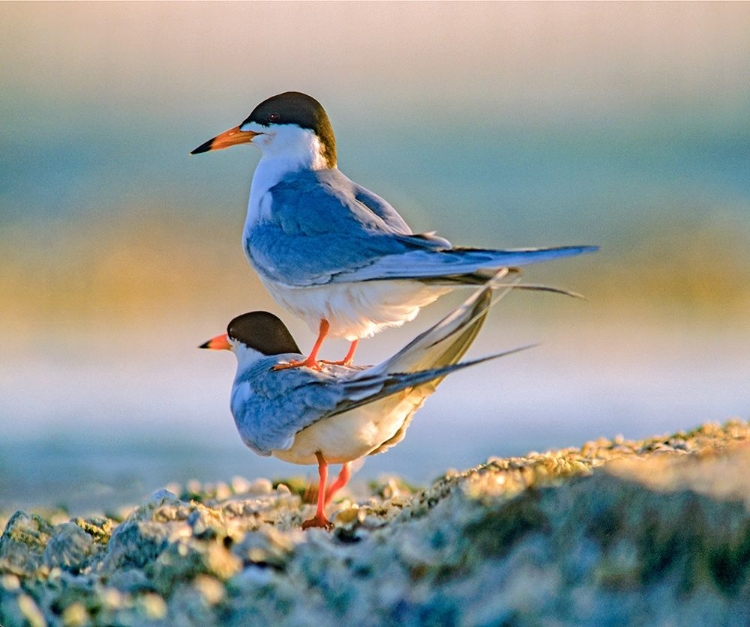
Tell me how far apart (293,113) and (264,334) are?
4.12ft

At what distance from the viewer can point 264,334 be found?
6.04 metres

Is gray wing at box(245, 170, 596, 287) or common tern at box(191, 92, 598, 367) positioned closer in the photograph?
gray wing at box(245, 170, 596, 287)

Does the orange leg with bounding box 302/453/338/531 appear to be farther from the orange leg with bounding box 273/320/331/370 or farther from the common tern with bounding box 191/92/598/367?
the common tern with bounding box 191/92/598/367

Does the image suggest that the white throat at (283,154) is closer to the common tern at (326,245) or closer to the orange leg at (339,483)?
the common tern at (326,245)

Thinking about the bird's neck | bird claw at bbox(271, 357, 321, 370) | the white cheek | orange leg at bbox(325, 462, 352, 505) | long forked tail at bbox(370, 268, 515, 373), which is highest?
the white cheek

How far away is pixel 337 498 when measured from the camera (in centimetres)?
636

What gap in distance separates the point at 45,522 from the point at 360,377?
1644 mm

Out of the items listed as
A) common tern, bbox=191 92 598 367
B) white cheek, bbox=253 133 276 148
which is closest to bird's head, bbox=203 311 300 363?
common tern, bbox=191 92 598 367

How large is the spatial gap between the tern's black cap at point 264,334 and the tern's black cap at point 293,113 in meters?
1.09

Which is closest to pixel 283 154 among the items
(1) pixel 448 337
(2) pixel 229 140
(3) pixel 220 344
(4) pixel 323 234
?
(2) pixel 229 140

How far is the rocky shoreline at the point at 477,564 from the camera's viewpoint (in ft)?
11.5

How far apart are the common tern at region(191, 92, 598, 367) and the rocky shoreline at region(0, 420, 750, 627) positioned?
1194mm

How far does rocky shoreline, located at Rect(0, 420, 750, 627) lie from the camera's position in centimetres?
351

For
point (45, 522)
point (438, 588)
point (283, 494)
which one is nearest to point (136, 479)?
point (283, 494)
